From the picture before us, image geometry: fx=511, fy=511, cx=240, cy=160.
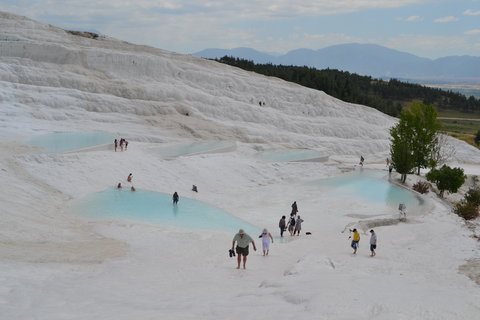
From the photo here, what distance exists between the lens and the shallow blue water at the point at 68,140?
1171 inches

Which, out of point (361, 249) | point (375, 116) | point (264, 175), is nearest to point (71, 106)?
point (264, 175)

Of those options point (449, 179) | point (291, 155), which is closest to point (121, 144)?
point (291, 155)

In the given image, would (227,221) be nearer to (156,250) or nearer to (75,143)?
(156,250)

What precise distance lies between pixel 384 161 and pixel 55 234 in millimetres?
39290

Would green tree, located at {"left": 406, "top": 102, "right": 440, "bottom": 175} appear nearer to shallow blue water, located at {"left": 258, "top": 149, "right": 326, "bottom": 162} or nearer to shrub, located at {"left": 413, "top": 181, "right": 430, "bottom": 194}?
shrub, located at {"left": 413, "top": 181, "right": 430, "bottom": 194}

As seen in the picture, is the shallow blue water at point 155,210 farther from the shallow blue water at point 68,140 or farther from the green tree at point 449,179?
the green tree at point 449,179

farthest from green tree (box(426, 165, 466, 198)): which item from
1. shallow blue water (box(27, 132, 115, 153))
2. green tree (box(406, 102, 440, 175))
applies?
shallow blue water (box(27, 132, 115, 153))

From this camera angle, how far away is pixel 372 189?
1344 inches

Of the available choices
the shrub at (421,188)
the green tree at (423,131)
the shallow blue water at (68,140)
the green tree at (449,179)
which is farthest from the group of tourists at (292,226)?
the green tree at (423,131)

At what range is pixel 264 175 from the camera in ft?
119

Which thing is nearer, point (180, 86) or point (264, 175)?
point (264, 175)

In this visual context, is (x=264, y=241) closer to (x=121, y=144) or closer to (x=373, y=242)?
(x=373, y=242)

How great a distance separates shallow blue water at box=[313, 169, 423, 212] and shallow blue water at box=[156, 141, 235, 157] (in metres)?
7.91

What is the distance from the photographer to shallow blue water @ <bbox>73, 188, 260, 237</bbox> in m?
21.6
